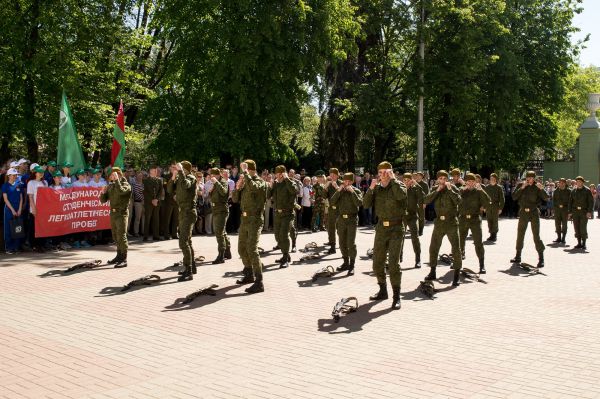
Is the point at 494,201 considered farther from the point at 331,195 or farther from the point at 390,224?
the point at 390,224

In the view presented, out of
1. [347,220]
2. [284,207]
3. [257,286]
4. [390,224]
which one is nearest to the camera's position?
[390,224]

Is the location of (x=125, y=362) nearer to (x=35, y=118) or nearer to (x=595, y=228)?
(x=35, y=118)

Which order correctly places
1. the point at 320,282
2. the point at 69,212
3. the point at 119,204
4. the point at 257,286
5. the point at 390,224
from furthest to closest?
1. the point at 69,212
2. the point at 119,204
3. the point at 320,282
4. the point at 257,286
5. the point at 390,224

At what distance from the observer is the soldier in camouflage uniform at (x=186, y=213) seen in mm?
12461

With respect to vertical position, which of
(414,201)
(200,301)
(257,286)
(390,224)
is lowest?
(200,301)

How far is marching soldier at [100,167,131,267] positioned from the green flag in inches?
160

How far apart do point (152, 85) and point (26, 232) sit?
20363mm

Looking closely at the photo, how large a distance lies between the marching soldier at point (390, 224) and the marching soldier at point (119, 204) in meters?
5.87

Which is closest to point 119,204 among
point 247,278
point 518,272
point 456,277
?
point 247,278

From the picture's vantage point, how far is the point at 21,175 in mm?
16266

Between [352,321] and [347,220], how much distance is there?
4.73m

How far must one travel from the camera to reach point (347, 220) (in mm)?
13875

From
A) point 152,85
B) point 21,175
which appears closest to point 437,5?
point 152,85

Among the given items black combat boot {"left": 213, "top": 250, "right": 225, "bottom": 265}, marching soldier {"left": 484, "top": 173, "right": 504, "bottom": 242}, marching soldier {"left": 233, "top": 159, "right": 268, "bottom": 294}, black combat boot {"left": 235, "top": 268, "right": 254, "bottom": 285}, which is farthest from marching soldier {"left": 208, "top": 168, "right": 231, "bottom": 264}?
marching soldier {"left": 484, "top": 173, "right": 504, "bottom": 242}
